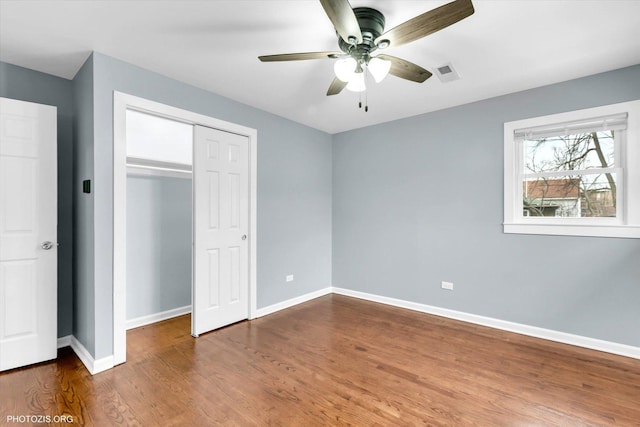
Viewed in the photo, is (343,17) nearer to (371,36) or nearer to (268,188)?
(371,36)

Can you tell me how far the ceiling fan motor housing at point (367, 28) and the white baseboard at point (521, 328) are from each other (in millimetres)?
3102

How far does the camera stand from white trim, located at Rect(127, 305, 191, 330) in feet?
11.1

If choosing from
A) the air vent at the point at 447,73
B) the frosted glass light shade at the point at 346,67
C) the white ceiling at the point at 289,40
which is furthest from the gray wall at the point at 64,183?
the air vent at the point at 447,73

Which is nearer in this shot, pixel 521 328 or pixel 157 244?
pixel 521 328

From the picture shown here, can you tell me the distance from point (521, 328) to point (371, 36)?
322cm

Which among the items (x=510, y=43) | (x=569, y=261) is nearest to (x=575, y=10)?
(x=510, y=43)

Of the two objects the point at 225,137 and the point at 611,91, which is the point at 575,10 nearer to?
the point at 611,91

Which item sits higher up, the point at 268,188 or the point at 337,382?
the point at 268,188

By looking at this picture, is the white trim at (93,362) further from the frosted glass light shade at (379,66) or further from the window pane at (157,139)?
the frosted glass light shade at (379,66)

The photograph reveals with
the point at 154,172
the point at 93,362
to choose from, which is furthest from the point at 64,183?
the point at 93,362

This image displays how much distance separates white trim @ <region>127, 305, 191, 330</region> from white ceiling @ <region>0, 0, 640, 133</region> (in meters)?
2.58

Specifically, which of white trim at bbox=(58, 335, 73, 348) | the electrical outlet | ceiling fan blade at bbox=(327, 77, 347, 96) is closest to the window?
the electrical outlet

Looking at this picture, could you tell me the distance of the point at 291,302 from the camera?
13.6 ft

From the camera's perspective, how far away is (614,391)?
2.18 m
